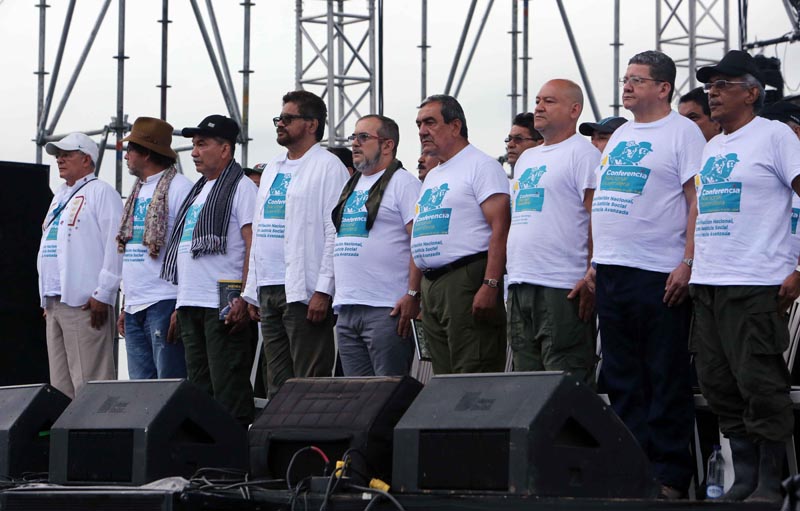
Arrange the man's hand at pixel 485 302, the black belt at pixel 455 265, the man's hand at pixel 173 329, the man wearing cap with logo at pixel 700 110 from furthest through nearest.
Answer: the man's hand at pixel 173 329
the man wearing cap with logo at pixel 700 110
the black belt at pixel 455 265
the man's hand at pixel 485 302

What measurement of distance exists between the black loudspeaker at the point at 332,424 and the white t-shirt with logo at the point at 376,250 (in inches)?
43.9

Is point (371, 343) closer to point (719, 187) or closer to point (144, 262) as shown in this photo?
point (144, 262)

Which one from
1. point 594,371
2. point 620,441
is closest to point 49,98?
point 594,371

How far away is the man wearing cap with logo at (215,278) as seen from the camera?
277 inches

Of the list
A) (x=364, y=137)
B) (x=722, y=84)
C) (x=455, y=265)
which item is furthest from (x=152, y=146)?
(x=722, y=84)

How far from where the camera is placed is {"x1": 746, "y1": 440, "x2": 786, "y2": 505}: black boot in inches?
192

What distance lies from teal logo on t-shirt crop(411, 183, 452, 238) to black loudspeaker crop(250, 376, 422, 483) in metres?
1.02

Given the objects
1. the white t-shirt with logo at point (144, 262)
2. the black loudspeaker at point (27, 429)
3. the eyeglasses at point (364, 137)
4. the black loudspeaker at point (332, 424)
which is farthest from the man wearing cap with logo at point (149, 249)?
the black loudspeaker at point (332, 424)

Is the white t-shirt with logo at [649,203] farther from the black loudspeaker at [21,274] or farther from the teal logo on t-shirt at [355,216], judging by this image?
the black loudspeaker at [21,274]

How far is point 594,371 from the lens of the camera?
5.84m

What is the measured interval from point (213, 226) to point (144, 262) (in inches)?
22.4

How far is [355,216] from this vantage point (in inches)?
257

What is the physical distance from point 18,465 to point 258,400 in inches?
65.8

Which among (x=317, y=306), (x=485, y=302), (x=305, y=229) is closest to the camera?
(x=485, y=302)
